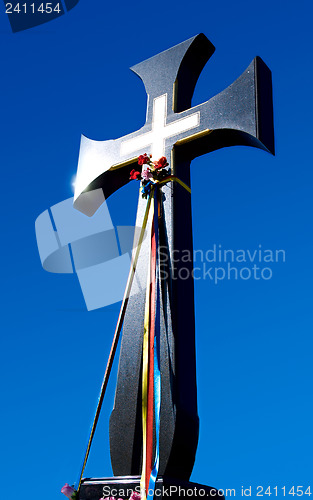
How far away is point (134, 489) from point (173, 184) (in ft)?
7.72

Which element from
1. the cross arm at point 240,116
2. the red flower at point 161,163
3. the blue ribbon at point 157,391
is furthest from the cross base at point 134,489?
the cross arm at point 240,116

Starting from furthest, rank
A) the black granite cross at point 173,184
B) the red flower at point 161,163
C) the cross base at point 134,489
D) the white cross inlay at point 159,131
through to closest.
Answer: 1. the white cross inlay at point 159,131
2. the red flower at point 161,163
3. the black granite cross at point 173,184
4. the cross base at point 134,489

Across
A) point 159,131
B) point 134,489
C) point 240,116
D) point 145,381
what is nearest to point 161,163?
point 159,131

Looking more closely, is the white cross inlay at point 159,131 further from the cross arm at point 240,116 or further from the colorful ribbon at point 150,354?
the colorful ribbon at point 150,354

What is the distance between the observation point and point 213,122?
508cm

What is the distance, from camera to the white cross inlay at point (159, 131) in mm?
5246

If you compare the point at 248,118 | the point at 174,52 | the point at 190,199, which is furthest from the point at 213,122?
the point at 174,52

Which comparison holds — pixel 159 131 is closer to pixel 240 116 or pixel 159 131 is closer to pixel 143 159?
pixel 143 159

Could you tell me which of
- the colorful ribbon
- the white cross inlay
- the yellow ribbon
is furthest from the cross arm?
the yellow ribbon

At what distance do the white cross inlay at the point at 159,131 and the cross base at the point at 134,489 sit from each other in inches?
104

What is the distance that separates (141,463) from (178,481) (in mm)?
360

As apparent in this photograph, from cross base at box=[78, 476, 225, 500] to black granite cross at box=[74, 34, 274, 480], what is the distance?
0.12 metres

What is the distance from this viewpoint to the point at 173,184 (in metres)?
5.00

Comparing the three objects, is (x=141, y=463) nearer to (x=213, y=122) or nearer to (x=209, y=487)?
(x=209, y=487)
